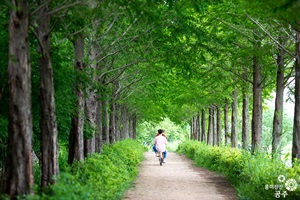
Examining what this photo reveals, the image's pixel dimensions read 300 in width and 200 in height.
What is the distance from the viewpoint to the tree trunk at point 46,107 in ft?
29.1

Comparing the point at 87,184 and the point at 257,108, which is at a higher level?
the point at 257,108

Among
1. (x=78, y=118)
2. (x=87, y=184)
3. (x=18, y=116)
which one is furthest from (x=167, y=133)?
(x=18, y=116)

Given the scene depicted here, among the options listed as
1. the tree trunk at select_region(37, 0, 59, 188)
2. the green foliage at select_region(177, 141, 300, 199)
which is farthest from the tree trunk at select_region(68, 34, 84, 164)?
the green foliage at select_region(177, 141, 300, 199)

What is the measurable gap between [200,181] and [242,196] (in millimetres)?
5497

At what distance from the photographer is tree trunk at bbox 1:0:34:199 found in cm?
703

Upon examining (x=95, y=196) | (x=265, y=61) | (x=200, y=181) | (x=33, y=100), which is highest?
(x=265, y=61)

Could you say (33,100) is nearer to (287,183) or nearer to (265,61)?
(287,183)

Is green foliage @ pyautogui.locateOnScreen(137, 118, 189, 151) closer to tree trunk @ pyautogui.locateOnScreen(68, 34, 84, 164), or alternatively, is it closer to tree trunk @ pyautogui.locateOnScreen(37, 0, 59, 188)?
tree trunk @ pyautogui.locateOnScreen(68, 34, 84, 164)

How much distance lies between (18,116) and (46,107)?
184cm

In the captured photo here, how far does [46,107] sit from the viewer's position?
29.2 ft

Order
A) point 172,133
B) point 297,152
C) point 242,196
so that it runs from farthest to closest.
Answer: point 172,133 → point 297,152 → point 242,196

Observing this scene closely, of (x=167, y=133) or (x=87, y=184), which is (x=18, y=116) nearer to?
(x=87, y=184)

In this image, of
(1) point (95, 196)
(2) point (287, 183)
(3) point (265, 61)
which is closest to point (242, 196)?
(2) point (287, 183)

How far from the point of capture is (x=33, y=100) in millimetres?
10766
